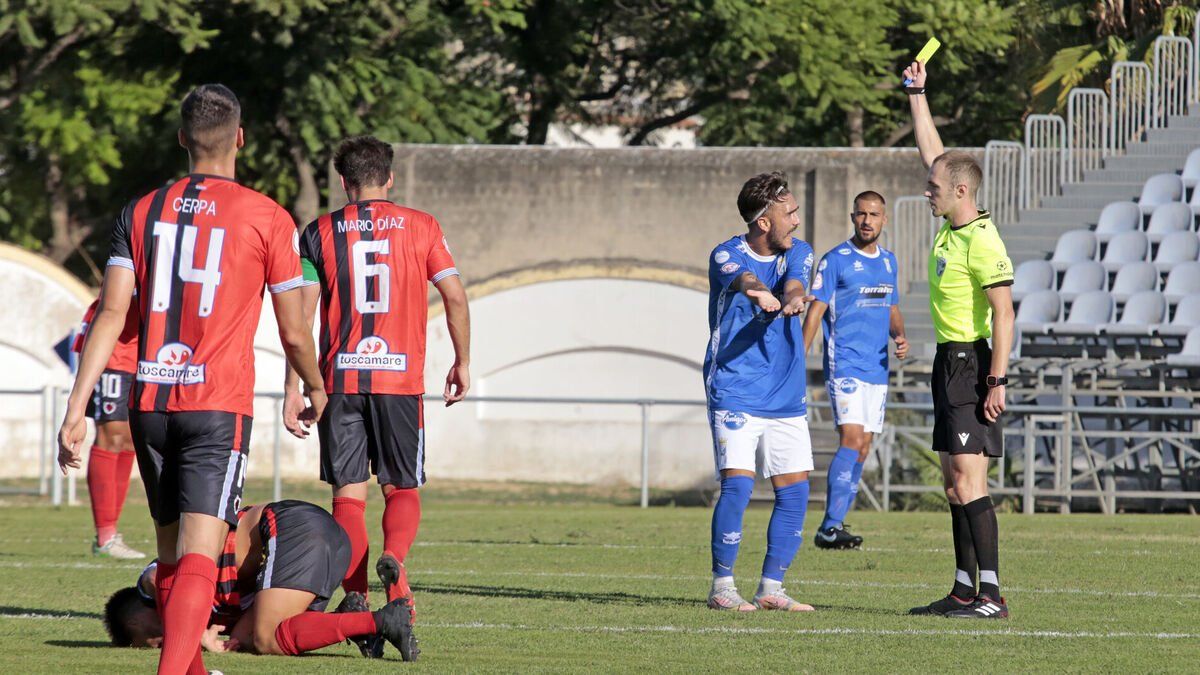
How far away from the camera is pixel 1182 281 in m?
19.8

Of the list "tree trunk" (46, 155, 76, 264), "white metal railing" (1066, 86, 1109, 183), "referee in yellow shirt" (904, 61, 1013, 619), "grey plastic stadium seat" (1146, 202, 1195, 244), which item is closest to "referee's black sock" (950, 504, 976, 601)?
"referee in yellow shirt" (904, 61, 1013, 619)

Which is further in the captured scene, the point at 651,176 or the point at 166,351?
the point at 651,176

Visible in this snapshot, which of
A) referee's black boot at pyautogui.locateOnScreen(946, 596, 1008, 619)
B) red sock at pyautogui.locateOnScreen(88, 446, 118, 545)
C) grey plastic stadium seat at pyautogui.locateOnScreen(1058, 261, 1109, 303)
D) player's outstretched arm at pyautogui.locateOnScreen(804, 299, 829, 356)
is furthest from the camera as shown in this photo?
grey plastic stadium seat at pyautogui.locateOnScreen(1058, 261, 1109, 303)

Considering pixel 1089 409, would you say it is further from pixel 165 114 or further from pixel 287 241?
pixel 165 114

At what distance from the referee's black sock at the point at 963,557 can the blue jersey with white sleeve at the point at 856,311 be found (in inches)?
148

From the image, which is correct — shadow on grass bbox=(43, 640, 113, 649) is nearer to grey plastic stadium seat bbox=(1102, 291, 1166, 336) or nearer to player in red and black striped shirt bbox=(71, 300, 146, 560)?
player in red and black striped shirt bbox=(71, 300, 146, 560)

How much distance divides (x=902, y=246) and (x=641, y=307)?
4.72m

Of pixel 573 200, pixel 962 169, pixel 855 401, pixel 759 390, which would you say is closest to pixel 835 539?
pixel 855 401

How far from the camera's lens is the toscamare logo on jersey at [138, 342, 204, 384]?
19.4 ft

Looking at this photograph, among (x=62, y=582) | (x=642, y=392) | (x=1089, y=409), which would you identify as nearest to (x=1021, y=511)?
(x=1089, y=409)

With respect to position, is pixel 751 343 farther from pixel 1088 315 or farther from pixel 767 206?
pixel 1088 315

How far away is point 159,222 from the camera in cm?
597

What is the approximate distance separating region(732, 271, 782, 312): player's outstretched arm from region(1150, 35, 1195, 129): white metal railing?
52.5 ft

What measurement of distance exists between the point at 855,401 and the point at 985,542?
3.86m
